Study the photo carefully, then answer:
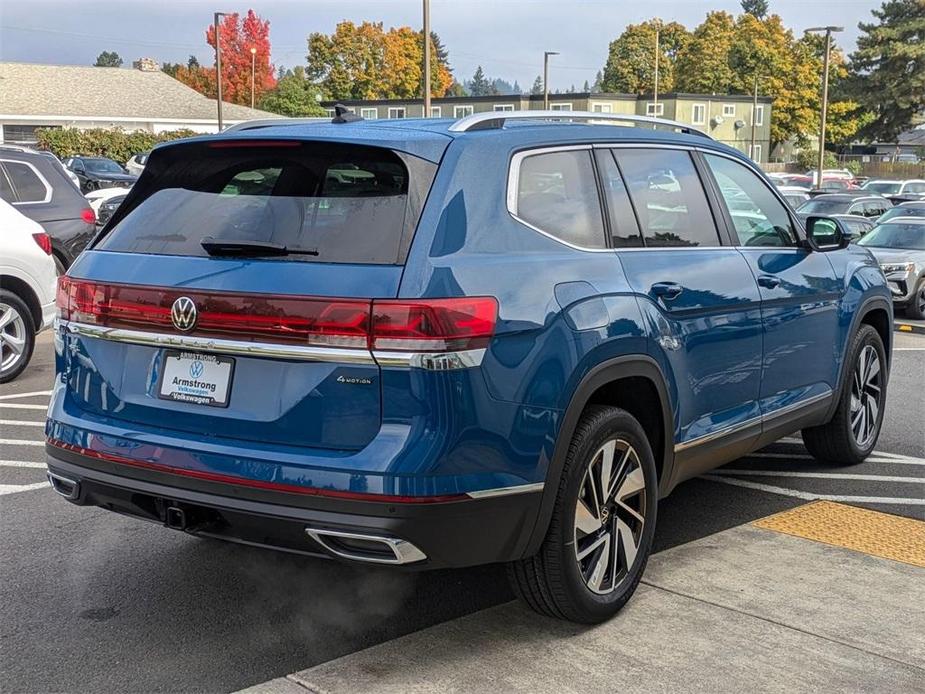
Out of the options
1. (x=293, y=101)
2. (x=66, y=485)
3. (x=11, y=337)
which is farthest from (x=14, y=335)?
(x=293, y=101)

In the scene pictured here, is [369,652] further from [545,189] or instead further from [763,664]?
[545,189]

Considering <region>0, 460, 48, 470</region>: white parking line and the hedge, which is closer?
<region>0, 460, 48, 470</region>: white parking line

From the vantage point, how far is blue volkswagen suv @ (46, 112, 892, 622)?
348 centimetres

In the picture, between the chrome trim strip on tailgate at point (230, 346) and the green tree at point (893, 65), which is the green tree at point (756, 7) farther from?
the chrome trim strip on tailgate at point (230, 346)

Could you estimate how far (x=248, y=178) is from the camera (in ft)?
13.2

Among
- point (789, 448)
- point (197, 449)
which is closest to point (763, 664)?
point (197, 449)

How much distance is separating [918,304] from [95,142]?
41.8 metres

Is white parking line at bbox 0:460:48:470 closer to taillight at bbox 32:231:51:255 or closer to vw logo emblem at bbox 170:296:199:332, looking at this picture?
vw logo emblem at bbox 170:296:199:332

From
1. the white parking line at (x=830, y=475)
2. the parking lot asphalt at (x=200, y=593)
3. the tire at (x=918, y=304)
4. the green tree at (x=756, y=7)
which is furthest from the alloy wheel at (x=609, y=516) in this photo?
the green tree at (x=756, y=7)

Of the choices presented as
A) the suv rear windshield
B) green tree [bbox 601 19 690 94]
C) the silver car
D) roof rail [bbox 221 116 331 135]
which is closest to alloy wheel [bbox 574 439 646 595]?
the suv rear windshield

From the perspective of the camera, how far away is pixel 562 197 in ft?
13.9

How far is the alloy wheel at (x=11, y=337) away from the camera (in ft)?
30.2

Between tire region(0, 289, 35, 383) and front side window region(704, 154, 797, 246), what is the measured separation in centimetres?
623

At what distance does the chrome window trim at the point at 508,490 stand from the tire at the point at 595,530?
0.18 meters
